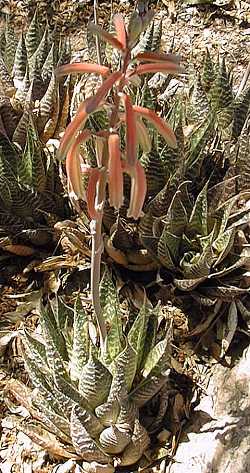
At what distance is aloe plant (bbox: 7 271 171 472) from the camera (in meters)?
1.94

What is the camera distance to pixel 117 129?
1488mm

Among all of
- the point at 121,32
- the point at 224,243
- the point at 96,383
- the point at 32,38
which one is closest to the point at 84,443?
the point at 96,383

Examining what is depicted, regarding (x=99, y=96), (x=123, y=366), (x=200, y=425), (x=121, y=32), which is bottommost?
(x=200, y=425)

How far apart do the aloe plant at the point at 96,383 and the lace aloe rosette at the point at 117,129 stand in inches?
21.3

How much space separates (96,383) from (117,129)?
2.50 feet

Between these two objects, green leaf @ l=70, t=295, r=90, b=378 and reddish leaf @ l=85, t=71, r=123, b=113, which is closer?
reddish leaf @ l=85, t=71, r=123, b=113

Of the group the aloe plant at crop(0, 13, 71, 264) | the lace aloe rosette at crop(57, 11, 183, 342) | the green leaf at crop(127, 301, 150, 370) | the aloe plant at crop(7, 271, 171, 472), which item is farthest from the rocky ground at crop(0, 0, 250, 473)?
the lace aloe rosette at crop(57, 11, 183, 342)

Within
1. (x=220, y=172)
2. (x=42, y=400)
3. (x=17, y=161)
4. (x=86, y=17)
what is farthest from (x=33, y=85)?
(x=42, y=400)

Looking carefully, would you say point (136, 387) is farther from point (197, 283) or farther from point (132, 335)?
point (197, 283)

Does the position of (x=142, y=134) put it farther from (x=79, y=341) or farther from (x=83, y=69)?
(x=79, y=341)

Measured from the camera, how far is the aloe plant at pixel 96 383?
1942mm

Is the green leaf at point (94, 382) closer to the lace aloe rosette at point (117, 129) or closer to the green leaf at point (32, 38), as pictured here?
the lace aloe rosette at point (117, 129)

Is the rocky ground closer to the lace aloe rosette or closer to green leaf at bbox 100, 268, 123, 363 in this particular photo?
green leaf at bbox 100, 268, 123, 363

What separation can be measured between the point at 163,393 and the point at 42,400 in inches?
15.3
